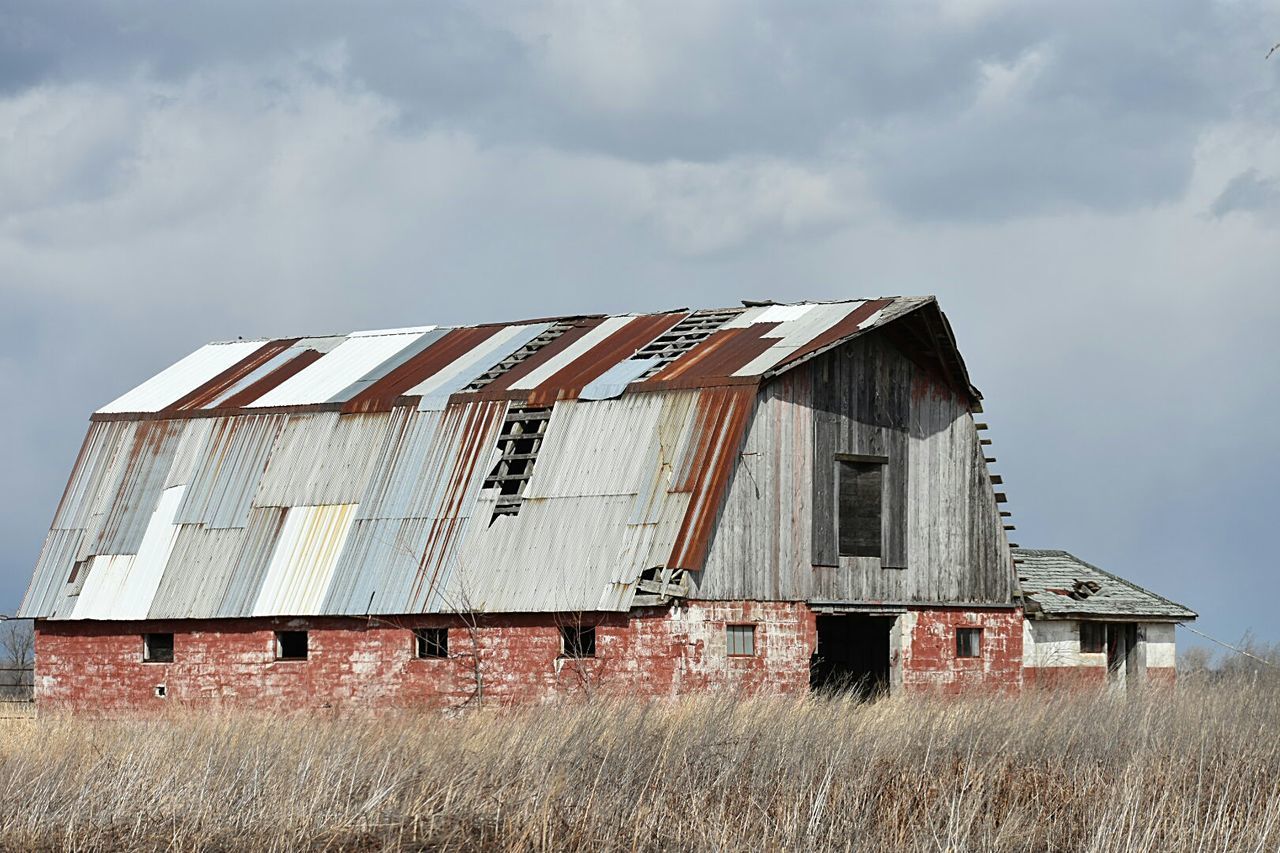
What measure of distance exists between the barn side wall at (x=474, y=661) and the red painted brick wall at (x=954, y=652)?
2 cm

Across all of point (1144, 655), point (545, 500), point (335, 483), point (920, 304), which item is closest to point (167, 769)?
point (545, 500)

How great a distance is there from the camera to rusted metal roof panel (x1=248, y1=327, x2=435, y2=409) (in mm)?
31562

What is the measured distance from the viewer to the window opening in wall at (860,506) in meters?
28.3

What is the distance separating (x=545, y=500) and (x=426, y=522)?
1984 millimetres

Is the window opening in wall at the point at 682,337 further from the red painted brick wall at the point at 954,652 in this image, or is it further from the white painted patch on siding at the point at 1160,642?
the white painted patch on siding at the point at 1160,642

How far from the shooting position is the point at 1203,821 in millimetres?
15719

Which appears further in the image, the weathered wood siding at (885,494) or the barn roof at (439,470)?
the weathered wood siding at (885,494)

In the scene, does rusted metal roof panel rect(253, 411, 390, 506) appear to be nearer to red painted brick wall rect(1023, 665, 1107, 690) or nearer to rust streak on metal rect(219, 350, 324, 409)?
rust streak on metal rect(219, 350, 324, 409)

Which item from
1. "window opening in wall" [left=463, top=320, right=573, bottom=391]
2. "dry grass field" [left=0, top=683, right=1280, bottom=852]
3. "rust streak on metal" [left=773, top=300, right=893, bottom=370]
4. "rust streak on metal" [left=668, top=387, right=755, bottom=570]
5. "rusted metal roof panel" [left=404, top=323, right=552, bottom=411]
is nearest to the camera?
"dry grass field" [left=0, top=683, right=1280, bottom=852]

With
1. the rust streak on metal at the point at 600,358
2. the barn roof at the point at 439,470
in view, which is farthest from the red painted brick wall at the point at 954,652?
the rust streak on metal at the point at 600,358

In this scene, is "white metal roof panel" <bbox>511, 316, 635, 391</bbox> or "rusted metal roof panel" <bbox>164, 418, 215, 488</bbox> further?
"rusted metal roof panel" <bbox>164, 418, 215, 488</bbox>

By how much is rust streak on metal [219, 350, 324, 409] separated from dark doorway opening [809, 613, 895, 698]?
10322 mm

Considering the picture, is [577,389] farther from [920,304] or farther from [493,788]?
[493,788]

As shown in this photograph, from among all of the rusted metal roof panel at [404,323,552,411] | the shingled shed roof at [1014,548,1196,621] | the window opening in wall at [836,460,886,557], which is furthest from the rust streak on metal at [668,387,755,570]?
the shingled shed roof at [1014,548,1196,621]
